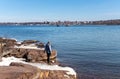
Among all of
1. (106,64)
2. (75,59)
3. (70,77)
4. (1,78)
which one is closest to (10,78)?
(1,78)

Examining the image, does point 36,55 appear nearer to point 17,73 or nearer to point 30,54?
point 30,54

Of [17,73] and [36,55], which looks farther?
[36,55]

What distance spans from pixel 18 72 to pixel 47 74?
3.11m

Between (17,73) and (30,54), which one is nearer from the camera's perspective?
(17,73)

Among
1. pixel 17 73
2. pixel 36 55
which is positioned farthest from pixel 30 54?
pixel 17 73

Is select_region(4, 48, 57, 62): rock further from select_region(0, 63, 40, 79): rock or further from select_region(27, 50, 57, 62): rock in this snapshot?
select_region(0, 63, 40, 79): rock

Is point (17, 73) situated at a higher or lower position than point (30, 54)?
higher

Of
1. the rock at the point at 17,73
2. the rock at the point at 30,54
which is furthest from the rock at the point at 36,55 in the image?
the rock at the point at 17,73

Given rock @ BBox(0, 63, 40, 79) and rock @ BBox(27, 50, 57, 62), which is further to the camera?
rock @ BBox(27, 50, 57, 62)

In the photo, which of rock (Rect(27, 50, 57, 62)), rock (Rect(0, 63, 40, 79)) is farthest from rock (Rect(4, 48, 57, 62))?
rock (Rect(0, 63, 40, 79))

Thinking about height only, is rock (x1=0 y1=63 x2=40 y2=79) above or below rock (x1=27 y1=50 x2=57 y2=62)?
above

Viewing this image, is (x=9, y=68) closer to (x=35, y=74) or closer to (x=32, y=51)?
(x=35, y=74)

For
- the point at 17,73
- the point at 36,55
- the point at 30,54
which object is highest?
the point at 17,73

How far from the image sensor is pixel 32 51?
35875mm
